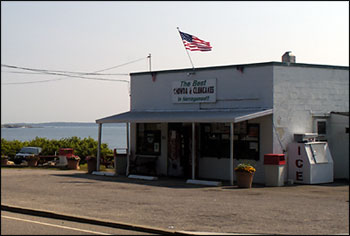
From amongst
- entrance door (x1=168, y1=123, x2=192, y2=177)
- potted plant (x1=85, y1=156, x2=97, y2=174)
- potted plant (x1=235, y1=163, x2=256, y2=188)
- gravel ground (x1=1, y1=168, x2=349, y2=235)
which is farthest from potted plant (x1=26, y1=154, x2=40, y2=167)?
potted plant (x1=235, y1=163, x2=256, y2=188)

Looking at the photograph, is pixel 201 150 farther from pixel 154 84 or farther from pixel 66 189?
pixel 66 189

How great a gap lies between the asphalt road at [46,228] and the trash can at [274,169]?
10166 mm

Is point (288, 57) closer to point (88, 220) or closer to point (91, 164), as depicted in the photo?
point (91, 164)

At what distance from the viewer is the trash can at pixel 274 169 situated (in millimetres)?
20709

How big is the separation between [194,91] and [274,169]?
5293mm

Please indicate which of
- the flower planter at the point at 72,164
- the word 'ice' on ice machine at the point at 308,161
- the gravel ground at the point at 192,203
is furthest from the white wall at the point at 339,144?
the flower planter at the point at 72,164

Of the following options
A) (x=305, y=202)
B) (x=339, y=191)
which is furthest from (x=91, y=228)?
(x=339, y=191)

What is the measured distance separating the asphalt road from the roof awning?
939cm

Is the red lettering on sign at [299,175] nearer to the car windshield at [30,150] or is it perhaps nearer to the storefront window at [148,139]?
the storefront window at [148,139]

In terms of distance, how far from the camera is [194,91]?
24125mm

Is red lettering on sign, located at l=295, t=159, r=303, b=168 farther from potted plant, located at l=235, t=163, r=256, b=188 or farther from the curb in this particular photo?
the curb

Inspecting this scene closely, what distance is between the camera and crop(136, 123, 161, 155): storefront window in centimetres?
2544

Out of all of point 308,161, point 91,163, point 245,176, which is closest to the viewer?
point 245,176

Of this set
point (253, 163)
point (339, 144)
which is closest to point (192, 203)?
point (253, 163)
